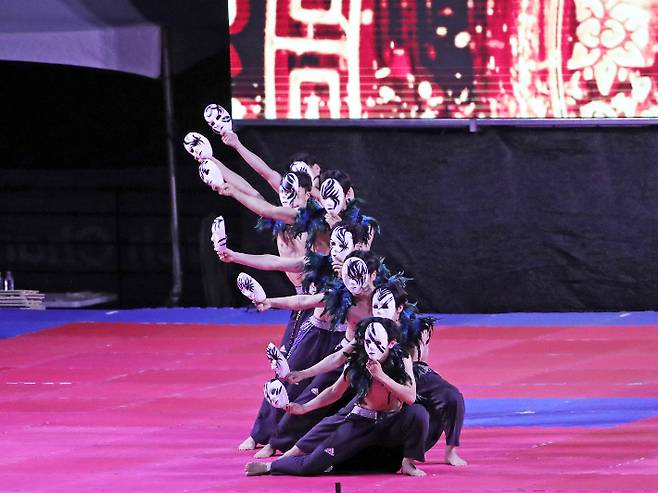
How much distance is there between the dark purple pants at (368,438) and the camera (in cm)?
610

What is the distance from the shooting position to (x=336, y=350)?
6.58 m

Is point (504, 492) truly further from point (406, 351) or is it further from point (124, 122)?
point (124, 122)

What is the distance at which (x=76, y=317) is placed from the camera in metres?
12.4

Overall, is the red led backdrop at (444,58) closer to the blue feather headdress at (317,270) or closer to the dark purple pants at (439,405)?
the blue feather headdress at (317,270)

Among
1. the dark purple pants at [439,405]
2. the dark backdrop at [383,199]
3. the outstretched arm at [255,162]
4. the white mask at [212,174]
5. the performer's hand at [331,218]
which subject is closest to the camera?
the dark purple pants at [439,405]

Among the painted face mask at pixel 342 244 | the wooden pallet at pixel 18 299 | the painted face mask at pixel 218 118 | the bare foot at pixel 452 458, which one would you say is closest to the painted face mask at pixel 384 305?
the painted face mask at pixel 342 244

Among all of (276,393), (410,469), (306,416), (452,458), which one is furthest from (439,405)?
(276,393)

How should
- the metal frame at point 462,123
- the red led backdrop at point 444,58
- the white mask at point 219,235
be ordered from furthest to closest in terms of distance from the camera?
the metal frame at point 462,123
the red led backdrop at point 444,58
the white mask at point 219,235

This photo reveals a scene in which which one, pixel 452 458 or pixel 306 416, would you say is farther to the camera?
pixel 306 416

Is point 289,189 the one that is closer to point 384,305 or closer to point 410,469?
point 384,305

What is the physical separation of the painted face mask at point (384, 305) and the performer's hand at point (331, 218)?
2.68ft

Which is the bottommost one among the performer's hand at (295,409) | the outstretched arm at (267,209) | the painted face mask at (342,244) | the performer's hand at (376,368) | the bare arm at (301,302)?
the performer's hand at (295,409)

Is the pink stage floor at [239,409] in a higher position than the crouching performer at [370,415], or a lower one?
lower

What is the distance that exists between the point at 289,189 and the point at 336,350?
800 millimetres
